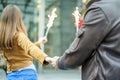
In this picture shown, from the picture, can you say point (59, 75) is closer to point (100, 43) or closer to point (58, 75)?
point (58, 75)

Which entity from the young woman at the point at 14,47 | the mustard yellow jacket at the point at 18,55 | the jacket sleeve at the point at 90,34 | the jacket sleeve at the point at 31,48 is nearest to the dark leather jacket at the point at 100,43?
the jacket sleeve at the point at 90,34

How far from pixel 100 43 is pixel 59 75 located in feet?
42.7

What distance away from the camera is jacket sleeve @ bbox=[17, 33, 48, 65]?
404 cm

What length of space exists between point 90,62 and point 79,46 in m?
0.15

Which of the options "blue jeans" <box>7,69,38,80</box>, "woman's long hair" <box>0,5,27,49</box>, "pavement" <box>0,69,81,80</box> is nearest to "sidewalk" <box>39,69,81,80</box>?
"pavement" <box>0,69,81,80</box>

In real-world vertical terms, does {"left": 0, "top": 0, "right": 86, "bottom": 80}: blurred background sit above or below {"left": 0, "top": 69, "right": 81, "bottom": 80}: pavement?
above

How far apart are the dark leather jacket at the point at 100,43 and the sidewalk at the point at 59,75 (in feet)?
37.7

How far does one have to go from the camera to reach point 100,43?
9.61ft

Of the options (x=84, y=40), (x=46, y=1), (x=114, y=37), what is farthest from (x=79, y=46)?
(x=46, y=1)

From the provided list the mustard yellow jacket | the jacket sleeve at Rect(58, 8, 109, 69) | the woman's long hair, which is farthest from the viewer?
the woman's long hair

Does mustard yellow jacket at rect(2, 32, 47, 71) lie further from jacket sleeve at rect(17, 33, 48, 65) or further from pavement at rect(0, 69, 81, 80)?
pavement at rect(0, 69, 81, 80)

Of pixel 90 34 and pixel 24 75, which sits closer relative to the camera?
pixel 90 34

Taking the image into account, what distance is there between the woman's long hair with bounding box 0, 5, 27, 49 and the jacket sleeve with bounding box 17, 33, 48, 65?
0.14 meters

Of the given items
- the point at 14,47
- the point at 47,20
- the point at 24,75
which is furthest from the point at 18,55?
the point at 47,20
